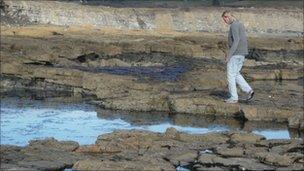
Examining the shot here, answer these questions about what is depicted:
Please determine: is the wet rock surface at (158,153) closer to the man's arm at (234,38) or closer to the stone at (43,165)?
the stone at (43,165)

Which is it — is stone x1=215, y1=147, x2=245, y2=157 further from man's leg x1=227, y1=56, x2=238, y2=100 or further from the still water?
man's leg x1=227, y1=56, x2=238, y2=100

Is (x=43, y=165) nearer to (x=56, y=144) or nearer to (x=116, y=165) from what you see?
(x=116, y=165)

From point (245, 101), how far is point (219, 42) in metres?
21.5

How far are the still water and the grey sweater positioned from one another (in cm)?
173

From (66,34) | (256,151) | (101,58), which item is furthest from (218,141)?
(66,34)

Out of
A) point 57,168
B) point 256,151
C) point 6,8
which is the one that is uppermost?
point 6,8

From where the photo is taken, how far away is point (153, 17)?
5556 cm

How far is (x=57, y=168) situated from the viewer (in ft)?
33.6

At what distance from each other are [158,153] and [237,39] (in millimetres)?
4714

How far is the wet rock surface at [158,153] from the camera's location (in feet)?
33.9

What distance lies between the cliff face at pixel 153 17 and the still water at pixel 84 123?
33330mm

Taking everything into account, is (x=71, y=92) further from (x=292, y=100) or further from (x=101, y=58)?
(x=101, y=58)

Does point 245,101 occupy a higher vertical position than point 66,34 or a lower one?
lower

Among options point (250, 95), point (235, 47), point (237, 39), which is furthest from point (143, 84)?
point (237, 39)
